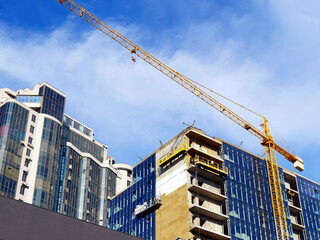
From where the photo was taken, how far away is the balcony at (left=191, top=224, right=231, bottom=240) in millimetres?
91812

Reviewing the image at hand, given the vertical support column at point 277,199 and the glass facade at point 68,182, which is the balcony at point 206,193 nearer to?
the vertical support column at point 277,199

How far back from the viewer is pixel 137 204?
4400 inches

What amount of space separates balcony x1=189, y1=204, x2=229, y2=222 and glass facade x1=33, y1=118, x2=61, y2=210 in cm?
6155

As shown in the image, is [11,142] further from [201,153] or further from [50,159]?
[201,153]

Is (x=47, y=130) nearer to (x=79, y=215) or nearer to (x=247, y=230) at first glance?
(x=79, y=215)

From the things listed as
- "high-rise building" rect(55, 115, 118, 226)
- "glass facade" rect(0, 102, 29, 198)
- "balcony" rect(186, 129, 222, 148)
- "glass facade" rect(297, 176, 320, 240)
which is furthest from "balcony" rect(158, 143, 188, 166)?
"high-rise building" rect(55, 115, 118, 226)

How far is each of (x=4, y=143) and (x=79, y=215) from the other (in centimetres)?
3309

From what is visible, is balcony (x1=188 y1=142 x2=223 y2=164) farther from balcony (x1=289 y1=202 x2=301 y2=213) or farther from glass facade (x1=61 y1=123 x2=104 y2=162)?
glass facade (x1=61 y1=123 x2=104 y2=162)

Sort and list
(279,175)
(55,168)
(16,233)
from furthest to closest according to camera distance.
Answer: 1. (55,168)
2. (279,175)
3. (16,233)

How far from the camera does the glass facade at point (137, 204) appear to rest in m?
105

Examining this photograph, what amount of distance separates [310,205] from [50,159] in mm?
77866

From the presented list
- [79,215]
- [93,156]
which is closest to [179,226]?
[79,215]

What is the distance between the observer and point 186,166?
100312 millimetres

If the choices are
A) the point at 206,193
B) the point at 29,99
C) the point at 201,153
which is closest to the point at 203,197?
the point at 206,193
